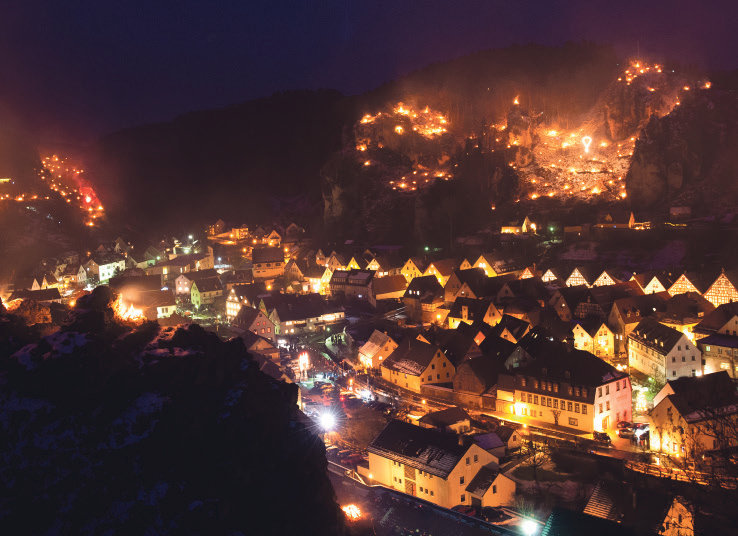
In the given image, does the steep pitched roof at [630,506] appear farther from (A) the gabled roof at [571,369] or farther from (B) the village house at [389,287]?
(B) the village house at [389,287]

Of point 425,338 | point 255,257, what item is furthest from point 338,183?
point 425,338

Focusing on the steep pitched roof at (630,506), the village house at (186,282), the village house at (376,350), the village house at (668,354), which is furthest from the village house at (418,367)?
the village house at (186,282)

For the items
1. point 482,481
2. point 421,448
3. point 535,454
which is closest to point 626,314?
point 535,454

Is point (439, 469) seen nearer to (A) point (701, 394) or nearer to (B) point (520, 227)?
(A) point (701, 394)

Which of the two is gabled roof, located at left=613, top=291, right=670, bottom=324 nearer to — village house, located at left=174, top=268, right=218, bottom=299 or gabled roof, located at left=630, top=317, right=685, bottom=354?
gabled roof, located at left=630, top=317, right=685, bottom=354

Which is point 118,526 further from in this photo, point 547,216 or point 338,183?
point 338,183

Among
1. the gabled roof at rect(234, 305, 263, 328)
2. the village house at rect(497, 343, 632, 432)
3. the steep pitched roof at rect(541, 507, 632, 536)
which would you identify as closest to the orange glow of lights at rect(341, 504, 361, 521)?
the steep pitched roof at rect(541, 507, 632, 536)
